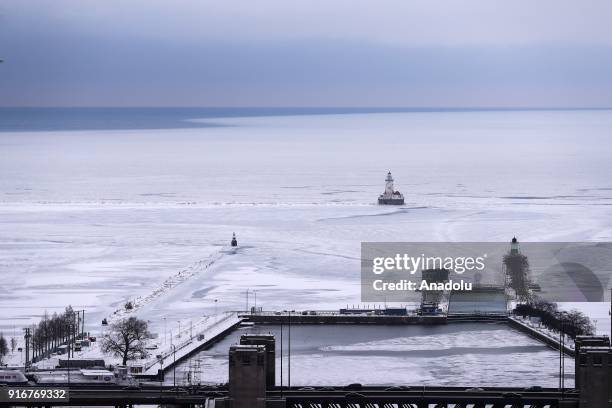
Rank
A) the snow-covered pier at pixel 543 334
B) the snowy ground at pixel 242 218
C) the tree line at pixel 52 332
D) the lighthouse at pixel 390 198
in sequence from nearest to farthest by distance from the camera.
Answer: the tree line at pixel 52 332 → the snow-covered pier at pixel 543 334 → the snowy ground at pixel 242 218 → the lighthouse at pixel 390 198

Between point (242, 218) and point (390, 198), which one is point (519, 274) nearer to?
point (242, 218)

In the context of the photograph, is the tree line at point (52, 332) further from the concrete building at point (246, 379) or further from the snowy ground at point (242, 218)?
the concrete building at point (246, 379)

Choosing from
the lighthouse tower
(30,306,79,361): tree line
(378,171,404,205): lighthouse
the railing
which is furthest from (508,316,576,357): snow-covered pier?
the lighthouse tower

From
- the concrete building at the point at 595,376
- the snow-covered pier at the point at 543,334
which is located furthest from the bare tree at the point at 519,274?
the concrete building at the point at 595,376

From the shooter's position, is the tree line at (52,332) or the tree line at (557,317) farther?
the tree line at (557,317)

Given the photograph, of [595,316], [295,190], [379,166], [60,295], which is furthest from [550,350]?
[379,166]

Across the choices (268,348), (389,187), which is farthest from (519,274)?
(389,187)

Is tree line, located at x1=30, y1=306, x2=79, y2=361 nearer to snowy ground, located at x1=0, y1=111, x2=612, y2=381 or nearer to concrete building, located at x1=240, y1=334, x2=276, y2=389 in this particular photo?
snowy ground, located at x1=0, y1=111, x2=612, y2=381
